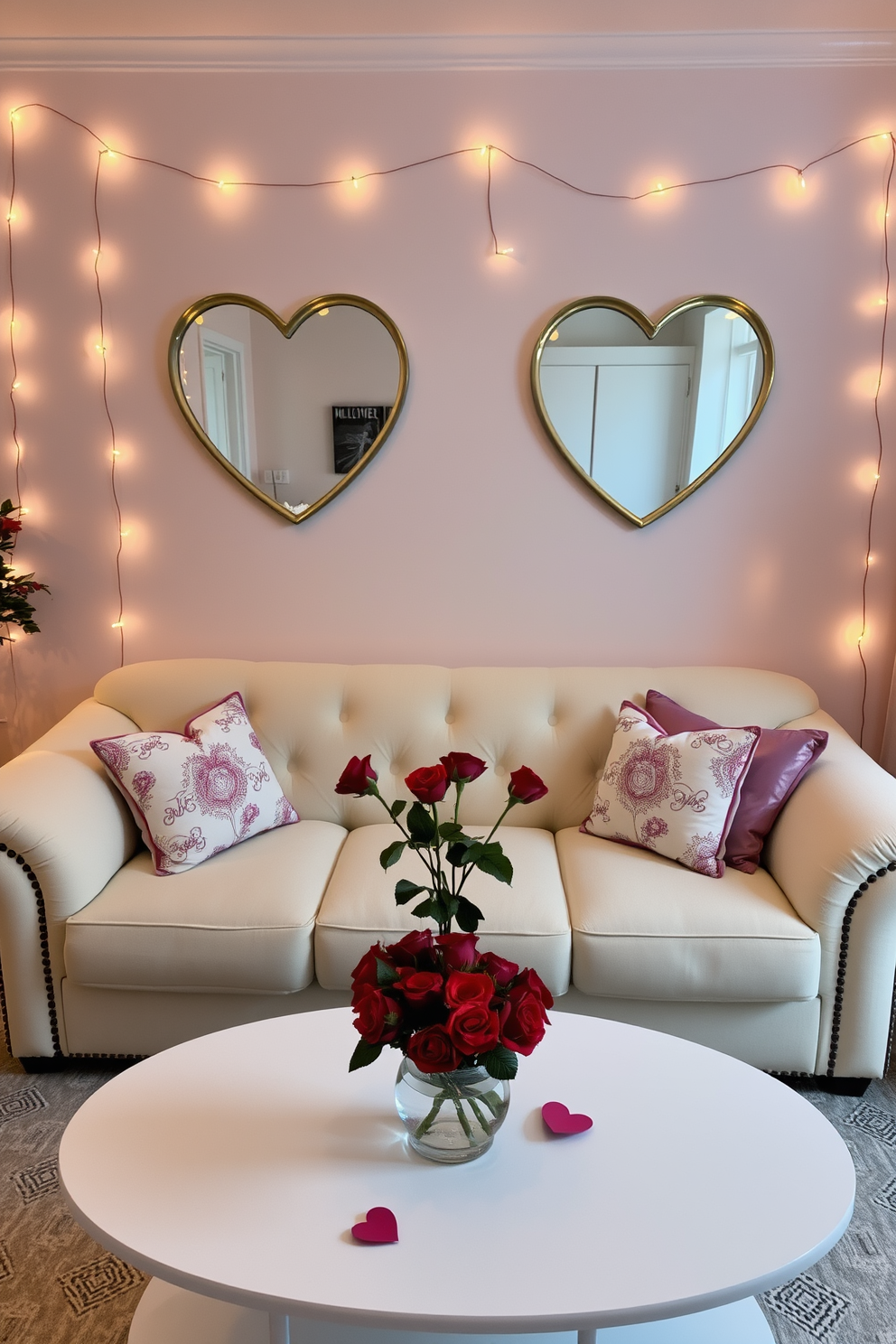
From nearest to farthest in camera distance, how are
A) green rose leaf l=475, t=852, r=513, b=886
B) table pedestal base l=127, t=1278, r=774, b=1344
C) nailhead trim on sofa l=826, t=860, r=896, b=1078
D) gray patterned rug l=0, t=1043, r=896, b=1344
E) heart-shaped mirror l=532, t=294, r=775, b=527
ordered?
1. green rose leaf l=475, t=852, r=513, b=886
2. table pedestal base l=127, t=1278, r=774, b=1344
3. gray patterned rug l=0, t=1043, r=896, b=1344
4. nailhead trim on sofa l=826, t=860, r=896, b=1078
5. heart-shaped mirror l=532, t=294, r=775, b=527

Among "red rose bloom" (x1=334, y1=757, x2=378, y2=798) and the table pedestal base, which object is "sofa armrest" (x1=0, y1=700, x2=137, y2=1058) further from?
"red rose bloom" (x1=334, y1=757, x2=378, y2=798)

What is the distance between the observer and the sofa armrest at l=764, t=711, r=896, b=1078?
2.00 m

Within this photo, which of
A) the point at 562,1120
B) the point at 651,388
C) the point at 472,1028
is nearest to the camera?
the point at 472,1028

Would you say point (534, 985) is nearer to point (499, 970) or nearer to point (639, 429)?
point (499, 970)

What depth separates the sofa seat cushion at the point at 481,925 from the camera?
205 cm

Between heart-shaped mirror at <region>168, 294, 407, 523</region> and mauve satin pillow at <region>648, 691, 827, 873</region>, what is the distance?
145cm

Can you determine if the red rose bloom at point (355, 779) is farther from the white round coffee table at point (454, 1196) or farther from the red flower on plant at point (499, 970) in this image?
the white round coffee table at point (454, 1196)

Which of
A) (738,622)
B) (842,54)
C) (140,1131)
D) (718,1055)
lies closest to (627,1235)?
(718,1055)

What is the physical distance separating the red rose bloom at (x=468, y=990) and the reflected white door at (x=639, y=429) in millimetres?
1915

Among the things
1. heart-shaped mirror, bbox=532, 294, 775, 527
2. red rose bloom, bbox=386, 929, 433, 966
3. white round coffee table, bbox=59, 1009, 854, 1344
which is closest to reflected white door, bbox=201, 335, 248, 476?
heart-shaped mirror, bbox=532, 294, 775, 527

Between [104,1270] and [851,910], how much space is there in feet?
5.37

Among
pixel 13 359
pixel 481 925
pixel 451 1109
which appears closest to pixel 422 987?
Result: pixel 451 1109

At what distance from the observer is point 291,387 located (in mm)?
2812

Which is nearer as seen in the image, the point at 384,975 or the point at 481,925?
the point at 384,975
